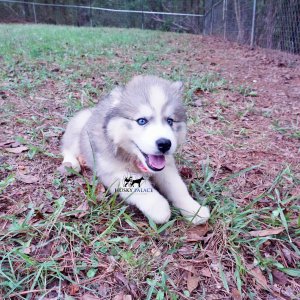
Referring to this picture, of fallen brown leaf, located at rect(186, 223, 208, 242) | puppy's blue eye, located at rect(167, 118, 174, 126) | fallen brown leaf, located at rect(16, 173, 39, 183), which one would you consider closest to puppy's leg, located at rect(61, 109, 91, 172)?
fallen brown leaf, located at rect(16, 173, 39, 183)

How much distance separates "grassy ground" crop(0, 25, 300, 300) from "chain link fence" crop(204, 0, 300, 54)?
4.21m

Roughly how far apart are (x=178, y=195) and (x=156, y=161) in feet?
0.95

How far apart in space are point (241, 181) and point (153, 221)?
96 cm

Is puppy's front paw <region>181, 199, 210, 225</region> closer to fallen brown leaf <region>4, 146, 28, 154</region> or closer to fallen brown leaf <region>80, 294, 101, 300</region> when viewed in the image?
fallen brown leaf <region>80, 294, 101, 300</region>

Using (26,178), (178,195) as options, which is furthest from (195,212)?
(26,178)

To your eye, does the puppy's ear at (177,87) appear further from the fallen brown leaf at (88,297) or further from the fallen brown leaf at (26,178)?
the fallen brown leaf at (88,297)

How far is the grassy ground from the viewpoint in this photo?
171 cm

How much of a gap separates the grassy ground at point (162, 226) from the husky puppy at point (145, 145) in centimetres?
11

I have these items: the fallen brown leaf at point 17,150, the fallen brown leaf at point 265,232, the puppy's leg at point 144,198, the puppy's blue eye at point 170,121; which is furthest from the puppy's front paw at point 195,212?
the fallen brown leaf at point 17,150

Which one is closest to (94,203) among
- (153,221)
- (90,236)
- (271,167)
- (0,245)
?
(90,236)

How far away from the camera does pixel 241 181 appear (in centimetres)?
265

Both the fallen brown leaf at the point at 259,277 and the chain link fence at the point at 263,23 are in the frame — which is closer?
the fallen brown leaf at the point at 259,277

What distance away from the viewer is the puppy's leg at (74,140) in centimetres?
285

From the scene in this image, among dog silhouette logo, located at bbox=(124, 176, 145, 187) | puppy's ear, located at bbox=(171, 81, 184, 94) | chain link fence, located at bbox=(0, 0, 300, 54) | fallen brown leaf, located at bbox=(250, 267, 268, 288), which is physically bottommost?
fallen brown leaf, located at bbox=(250, 267, 268, 288)
